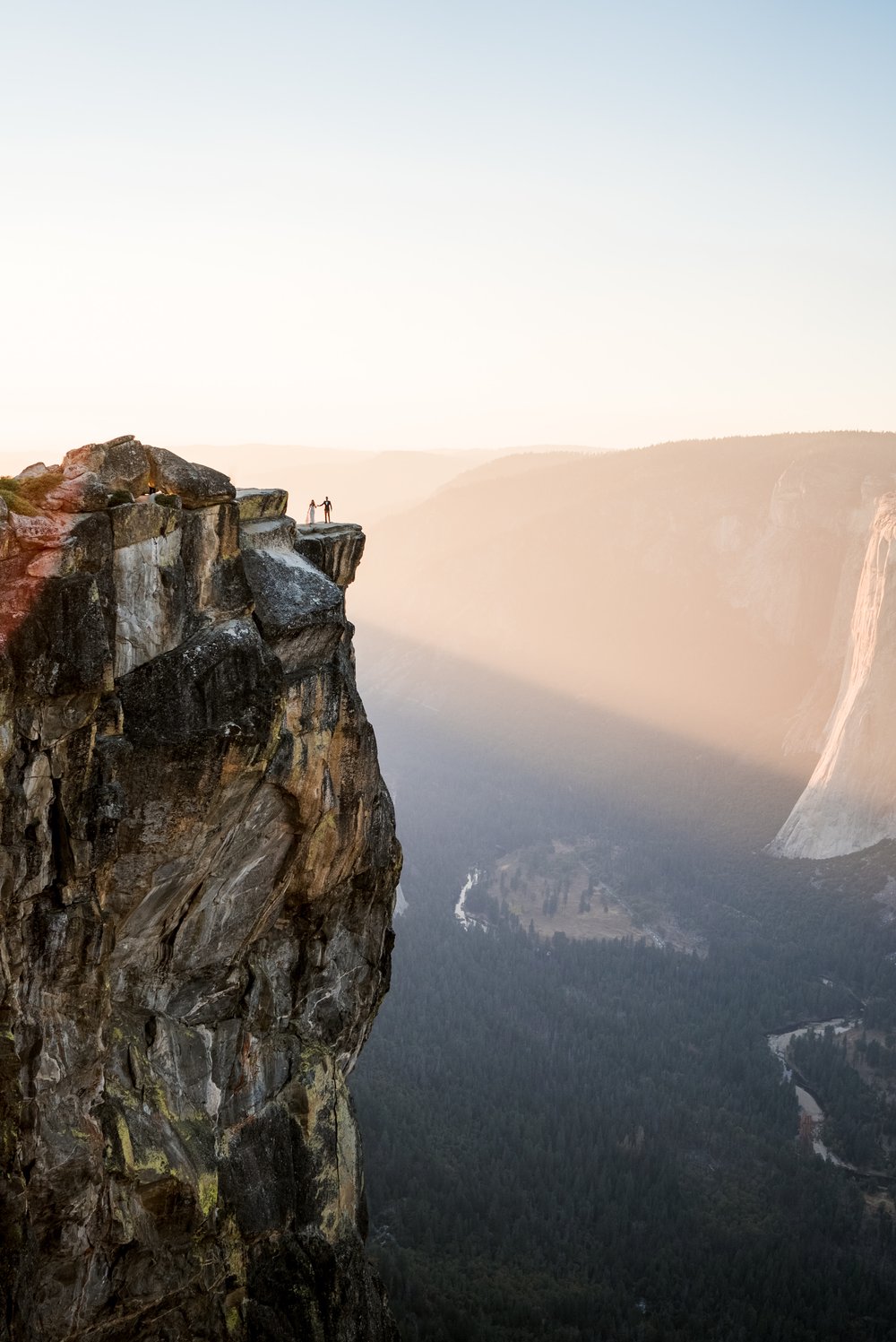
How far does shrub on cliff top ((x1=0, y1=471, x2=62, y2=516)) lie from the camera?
1873cm

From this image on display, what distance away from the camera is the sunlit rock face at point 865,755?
364 ft

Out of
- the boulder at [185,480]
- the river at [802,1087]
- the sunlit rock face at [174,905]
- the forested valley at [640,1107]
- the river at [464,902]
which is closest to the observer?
the sunlit rock face at [174,905]

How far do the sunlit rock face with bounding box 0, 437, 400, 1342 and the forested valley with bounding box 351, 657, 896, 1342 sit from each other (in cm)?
2267

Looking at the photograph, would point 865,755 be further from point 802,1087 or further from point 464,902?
point 802,1087

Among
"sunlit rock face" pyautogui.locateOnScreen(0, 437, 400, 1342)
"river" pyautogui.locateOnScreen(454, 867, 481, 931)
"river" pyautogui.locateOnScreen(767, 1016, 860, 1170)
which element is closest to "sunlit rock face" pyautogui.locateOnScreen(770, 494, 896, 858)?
"river" pyautogui.locateOnScreen(767, 1016, 860, 1170)

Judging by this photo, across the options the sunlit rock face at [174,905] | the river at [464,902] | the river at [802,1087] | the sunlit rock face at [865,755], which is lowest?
the river at [464,902]

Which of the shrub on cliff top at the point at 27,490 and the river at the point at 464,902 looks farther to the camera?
the river at the point at 464,902

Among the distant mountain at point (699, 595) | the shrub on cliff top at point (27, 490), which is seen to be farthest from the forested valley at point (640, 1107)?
the shrub on cliff top at point (27, 490)

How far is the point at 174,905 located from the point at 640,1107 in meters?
54.6

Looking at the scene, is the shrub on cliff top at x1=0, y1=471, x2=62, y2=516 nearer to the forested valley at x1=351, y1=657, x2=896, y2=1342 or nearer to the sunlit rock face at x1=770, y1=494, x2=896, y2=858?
the forested valley at x1=351, y1=657, x2=896, y2=1342

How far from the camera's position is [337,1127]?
2572 cm

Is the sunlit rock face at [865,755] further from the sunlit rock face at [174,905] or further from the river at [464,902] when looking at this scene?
the sunlit rock face at [174,905]

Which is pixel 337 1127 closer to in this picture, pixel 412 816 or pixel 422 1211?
pixel 422 1211

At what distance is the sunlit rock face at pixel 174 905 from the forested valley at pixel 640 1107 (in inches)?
892
